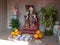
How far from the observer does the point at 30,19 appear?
2.03 m

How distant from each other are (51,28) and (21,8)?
1.69ft

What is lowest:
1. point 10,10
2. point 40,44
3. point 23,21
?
point 40,44

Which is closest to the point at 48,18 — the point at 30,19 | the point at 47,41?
the point at 30,19

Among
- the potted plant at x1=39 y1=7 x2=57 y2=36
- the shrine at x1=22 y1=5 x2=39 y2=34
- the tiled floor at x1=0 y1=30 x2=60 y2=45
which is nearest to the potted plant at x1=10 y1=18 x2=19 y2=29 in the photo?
the shrine at x1=22 y1=5 x2=39 y2=34

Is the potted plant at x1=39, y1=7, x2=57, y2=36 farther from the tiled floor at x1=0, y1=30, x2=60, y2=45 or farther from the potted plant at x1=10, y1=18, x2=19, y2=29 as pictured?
the potted plant at x1=10, y1=18, x2=19, y2=29

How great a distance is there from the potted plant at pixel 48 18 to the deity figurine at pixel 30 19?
0.11 m

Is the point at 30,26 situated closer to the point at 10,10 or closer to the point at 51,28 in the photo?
the point at 51,28

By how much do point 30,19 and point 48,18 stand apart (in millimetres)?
229

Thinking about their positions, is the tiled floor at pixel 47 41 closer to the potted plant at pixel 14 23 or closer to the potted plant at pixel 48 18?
the potted plant at pixel 48 18

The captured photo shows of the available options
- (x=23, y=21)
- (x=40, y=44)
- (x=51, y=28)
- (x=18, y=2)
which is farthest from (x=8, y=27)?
(x=40, y=44)

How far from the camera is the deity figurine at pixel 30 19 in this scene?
2016mm

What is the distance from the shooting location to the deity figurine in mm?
2016

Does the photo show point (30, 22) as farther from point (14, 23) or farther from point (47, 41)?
point (47, 41)

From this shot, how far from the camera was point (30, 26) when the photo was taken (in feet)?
6.59
